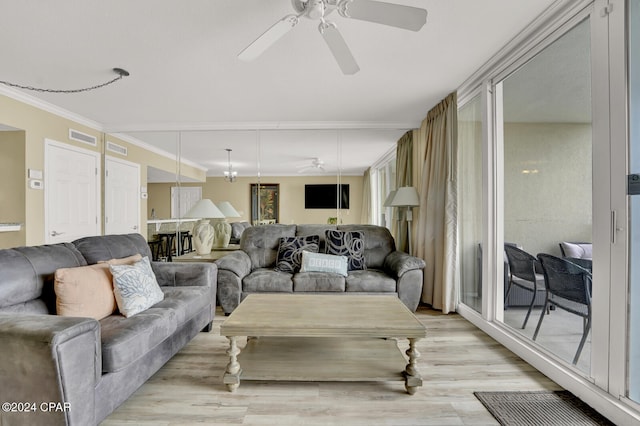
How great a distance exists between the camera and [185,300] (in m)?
2.25

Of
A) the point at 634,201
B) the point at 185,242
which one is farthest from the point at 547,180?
the point at 185,242

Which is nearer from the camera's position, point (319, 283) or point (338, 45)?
point (338, 45)

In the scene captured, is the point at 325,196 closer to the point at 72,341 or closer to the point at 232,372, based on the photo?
the point at 232,372

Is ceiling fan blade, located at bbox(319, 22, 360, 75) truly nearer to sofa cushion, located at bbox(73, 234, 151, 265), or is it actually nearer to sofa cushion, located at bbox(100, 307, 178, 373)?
sofa cushion, located at bbox(100, 307, 178, 373)

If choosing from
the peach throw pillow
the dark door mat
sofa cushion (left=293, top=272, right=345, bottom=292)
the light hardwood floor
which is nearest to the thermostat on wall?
the peach throw pillow

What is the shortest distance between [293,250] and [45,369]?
2482 millimetres

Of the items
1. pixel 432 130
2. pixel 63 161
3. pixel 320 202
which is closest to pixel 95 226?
pixel 63 161

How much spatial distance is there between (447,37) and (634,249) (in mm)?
1755

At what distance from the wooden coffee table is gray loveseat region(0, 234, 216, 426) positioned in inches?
17.9

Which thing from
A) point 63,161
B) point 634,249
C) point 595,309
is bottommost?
point 595,309

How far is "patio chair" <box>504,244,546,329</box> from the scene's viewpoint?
2395 millimetres

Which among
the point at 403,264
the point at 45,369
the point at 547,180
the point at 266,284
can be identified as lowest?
the point at 266,284

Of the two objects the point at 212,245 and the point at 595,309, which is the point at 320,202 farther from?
the point at 595,309

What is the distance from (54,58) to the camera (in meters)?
2.50
